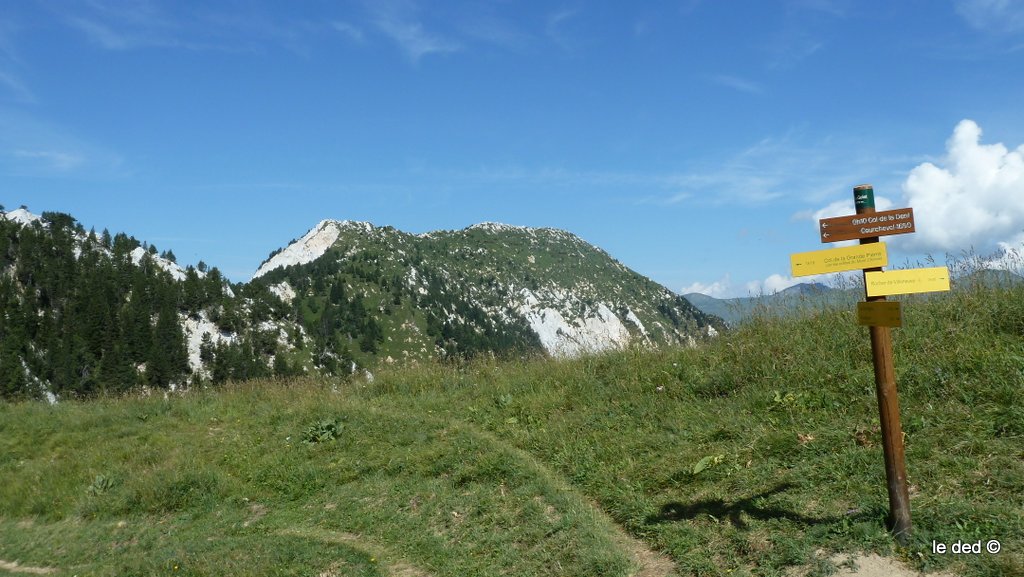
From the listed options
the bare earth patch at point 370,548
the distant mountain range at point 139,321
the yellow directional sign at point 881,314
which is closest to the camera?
the yellow directional sign at point 881,314

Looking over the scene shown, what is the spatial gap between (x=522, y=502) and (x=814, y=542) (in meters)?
3.67

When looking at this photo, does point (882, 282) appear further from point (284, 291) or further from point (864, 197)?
point (284, 291)

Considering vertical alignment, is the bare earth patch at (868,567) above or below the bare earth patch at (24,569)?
above

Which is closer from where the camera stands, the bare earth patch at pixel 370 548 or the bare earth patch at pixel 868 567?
the bare earth patch at pixel 868 567

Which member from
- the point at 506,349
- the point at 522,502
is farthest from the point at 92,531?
the point at 506,349

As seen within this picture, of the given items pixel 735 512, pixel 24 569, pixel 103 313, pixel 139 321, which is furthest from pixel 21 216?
pixel 735 512

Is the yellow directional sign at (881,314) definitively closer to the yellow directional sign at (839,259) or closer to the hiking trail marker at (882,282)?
the hiking trail marker at (882,282)

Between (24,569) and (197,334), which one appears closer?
(24,569)

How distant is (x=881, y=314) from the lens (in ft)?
17.6

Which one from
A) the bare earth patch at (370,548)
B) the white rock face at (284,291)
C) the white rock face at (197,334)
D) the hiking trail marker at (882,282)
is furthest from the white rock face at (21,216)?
the hiking trail marker at (882,282)

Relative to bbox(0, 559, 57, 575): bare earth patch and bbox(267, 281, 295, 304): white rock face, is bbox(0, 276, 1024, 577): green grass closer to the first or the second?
bbox(0, 559, 57, 575): bare earth patch

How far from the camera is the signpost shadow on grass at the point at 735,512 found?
6.29 meters

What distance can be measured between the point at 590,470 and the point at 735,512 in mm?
2611

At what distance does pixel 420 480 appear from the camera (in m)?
9.87
